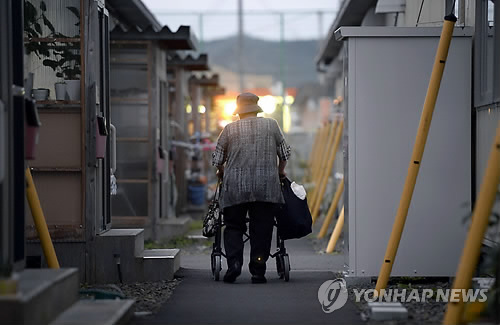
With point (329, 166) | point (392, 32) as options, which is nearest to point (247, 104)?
point (392, 32)

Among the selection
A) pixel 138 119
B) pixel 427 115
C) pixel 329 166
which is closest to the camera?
pixel 427 115

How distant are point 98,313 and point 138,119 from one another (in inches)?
327

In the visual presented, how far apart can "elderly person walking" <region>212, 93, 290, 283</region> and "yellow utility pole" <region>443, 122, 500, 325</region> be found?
123 inches

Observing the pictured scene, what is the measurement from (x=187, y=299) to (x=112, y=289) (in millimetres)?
604

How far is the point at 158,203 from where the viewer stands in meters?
15.2

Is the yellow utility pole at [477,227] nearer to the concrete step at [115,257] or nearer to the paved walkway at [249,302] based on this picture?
the paved walkway at [249,302]

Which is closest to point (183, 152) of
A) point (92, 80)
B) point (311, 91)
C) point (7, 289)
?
point (92, 80)

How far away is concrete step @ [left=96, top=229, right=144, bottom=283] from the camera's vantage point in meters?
8.95

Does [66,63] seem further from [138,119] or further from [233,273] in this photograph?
[138,119]

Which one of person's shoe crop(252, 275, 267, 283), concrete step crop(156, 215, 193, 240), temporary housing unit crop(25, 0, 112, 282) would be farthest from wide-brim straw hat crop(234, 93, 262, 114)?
concrete step crop(156, 215, 193, 240)

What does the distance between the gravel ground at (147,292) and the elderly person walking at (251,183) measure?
632 millimetres

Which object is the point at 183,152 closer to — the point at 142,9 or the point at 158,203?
the point at 158,203

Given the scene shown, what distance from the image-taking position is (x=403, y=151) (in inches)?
348

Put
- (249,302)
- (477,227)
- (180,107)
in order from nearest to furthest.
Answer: (477,227)
(249,302)
(180,107)
